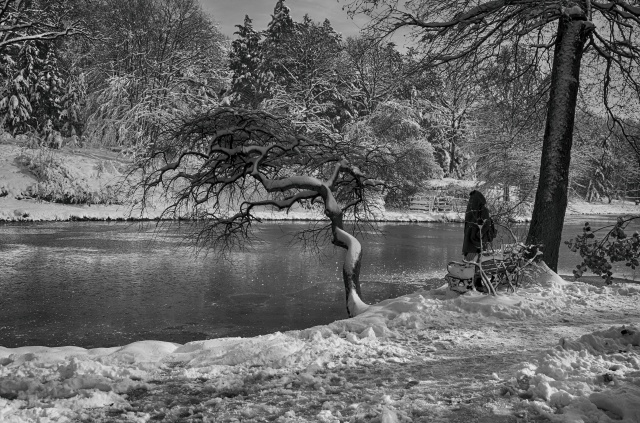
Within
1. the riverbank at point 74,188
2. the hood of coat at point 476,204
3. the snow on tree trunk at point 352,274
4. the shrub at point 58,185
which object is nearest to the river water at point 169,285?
the snow on tree trunk at point 352,274

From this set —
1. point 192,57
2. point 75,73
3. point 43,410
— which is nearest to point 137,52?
point 192,57

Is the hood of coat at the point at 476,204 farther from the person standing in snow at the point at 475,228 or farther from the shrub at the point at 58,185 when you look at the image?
the shrub at the point at 58,185

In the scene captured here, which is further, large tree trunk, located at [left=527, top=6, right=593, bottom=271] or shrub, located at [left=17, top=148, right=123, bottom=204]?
shrub, located at [left=17, top=148, right=123, bottom=204]

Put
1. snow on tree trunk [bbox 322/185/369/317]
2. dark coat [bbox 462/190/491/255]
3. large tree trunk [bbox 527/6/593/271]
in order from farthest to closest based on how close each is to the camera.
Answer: dark coat [bbox 462/190/491/255], large tree trunk [bbox 527/6/593/271], snow on tree trunk [bbox 322/185/369/317]

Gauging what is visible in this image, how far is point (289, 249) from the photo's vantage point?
19.3 meters

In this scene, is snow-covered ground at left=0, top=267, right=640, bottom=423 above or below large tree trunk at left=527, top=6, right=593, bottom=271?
below

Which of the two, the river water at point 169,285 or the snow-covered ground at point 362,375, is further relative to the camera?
the river water at point 169,285

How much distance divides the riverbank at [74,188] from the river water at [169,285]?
515cm

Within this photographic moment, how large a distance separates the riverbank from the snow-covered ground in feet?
67.9

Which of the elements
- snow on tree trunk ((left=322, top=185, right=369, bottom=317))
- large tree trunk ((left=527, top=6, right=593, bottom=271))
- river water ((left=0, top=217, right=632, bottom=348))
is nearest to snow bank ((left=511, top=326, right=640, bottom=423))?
snow on tree trunk ((left=322, top=185, right=369, bottom=317))

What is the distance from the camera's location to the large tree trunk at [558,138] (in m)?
8.54

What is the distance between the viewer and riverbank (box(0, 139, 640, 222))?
26.7 meters

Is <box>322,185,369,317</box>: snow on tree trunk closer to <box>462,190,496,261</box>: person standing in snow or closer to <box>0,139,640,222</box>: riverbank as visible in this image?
<box>462,190,496,261</box>: person standing in snow

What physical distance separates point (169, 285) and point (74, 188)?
20.2 meters
